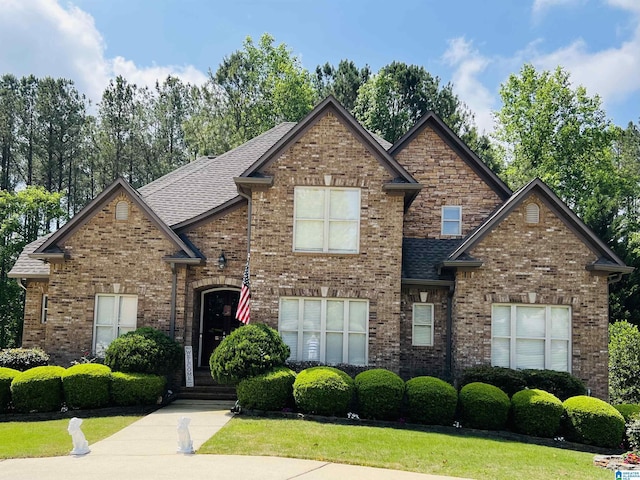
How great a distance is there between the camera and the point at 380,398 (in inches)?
544

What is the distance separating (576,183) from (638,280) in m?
11.7

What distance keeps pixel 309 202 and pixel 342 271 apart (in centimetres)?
218

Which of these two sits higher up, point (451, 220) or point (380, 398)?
point (451, 220)

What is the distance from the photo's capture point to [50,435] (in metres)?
11.9

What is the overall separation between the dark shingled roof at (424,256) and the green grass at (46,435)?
869cm

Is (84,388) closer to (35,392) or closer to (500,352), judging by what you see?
(35,392)

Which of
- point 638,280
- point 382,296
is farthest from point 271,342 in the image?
point 638,280

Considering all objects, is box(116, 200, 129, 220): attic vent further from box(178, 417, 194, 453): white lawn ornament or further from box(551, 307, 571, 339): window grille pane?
box(551, 307, 571, 339): window grille pane

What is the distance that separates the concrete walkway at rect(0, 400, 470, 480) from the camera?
351 inches

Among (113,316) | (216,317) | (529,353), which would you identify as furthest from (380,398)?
(113,316)

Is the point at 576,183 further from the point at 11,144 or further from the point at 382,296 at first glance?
the point at 11,144

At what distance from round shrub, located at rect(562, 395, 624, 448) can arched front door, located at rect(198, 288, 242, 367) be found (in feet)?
32.6

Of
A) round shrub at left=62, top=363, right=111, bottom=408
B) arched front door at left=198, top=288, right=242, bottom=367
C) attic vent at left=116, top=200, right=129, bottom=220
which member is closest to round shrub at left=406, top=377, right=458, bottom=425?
arched front door at left=198, top=288, right=242, bottom=367

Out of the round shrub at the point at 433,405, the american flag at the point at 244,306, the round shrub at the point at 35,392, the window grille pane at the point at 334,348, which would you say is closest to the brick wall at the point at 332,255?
the american flag at the point at 244,306
